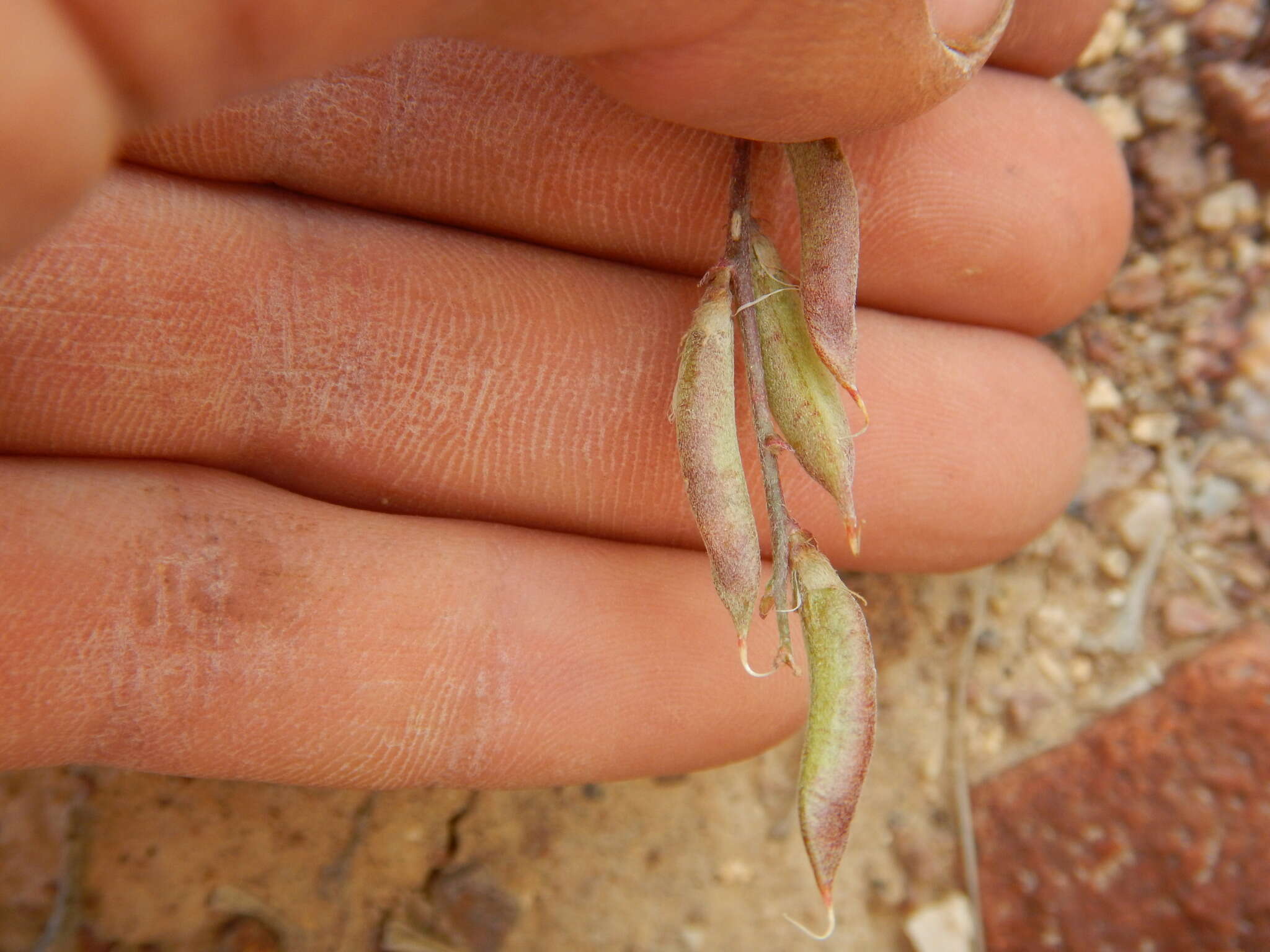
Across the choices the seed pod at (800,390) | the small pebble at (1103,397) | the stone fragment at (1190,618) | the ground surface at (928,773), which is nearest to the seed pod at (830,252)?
the seed pod at (800,390)

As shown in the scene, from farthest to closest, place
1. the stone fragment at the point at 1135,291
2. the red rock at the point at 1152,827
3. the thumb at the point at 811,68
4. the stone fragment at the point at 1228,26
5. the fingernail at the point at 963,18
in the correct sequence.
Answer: the stone fragment at the point at 1135,291 → the stone fragment at the point at 1228,26 → the red rock at the point at 1152,827 → the fingernail at the point at 963,18 → the thumb at the point at 811,68

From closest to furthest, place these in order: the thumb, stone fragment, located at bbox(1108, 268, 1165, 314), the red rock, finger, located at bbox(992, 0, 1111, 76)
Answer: the thumb → finger, located at bbox(992, 0, 1111, 76) → the red rock → stone fragment, located at bbox(1108, 268, 1165, 314)

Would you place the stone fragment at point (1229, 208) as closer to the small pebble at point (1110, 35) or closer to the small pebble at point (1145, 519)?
the small pebble at point (1110, 35)

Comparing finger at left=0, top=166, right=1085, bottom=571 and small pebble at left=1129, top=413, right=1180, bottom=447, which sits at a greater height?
finger at left=0, top=166, right=1085, bottom=571

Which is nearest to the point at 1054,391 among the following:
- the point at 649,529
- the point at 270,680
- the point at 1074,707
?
the point at 1074,707

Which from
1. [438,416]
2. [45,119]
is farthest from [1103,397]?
[45,119]

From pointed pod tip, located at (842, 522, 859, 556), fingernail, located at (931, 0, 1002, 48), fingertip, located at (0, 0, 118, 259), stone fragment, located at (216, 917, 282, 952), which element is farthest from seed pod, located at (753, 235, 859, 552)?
stone fragment, located at (216, 917, 282, 952)

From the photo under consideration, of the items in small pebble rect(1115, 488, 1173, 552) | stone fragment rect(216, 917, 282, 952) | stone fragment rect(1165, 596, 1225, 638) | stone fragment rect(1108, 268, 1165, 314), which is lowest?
stone fragment rect(216, 917, 282, 952)

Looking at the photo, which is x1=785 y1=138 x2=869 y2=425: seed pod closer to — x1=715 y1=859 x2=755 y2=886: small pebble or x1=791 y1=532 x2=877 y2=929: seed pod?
x1=791 y1=532 x2=877 y2=929: seed pod
